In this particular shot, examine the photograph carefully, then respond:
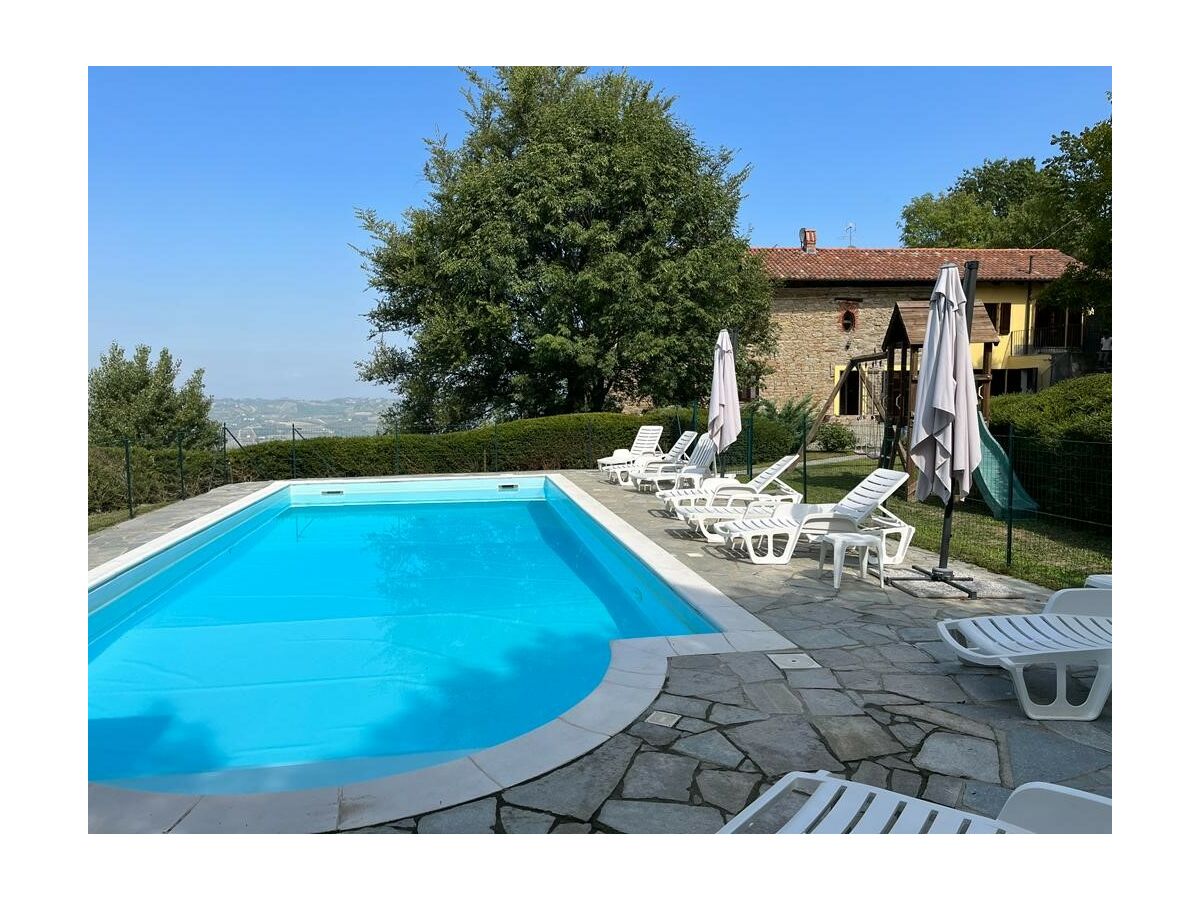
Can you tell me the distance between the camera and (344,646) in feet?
22.1

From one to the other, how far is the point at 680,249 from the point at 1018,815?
20.8 m

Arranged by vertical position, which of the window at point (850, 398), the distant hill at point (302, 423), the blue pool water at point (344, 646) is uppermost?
the window at point (850, 398)

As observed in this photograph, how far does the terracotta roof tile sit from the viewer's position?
2816cm

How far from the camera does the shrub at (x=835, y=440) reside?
24.2 m

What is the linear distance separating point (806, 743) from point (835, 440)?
2150cm

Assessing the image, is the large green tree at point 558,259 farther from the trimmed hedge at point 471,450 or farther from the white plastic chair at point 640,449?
the white plastic chair at point 640,449

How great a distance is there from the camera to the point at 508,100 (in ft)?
78.3

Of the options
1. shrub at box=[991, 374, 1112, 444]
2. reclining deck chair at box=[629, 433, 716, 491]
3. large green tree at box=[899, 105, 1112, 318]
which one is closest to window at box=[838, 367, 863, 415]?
large green tree at box=[899, 105, 1112, 318]

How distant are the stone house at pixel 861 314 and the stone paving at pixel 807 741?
894 inches

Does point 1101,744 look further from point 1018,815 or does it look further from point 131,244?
point 131,244

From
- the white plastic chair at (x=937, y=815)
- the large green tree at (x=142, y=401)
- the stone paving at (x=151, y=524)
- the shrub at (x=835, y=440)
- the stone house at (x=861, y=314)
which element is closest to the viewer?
the white plastic chair at (x=937, y=815)

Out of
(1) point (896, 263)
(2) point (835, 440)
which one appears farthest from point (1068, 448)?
(1) point (896, 263)

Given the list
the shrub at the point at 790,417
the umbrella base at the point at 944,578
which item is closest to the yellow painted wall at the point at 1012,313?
the shrub at the point at 790,417
